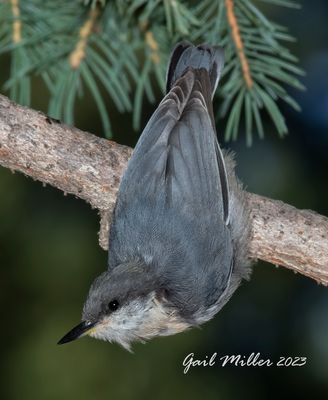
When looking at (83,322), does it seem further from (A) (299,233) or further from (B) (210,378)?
(B) (210,378)

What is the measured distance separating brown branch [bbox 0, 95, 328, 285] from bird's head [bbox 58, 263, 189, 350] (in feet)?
1.34

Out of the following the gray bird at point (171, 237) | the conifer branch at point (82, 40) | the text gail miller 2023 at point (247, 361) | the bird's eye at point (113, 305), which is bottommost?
the text gail miller 2023 at point (247, 361)

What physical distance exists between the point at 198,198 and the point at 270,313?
161 cm

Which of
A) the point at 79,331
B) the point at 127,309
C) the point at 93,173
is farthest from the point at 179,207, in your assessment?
the point at 79,331

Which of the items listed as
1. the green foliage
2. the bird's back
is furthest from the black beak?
the green foliage

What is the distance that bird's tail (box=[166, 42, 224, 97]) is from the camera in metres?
3.44

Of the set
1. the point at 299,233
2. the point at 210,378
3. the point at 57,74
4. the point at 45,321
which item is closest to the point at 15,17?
the point at 57,74

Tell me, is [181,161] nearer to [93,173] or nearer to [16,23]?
[93,173]

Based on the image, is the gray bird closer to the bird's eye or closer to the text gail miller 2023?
the bird's eye

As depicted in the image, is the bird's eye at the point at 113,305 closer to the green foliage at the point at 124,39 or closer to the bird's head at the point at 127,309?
the bird's head at the point at 127,309

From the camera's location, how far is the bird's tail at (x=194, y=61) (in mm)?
3442

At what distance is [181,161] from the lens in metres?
3.47

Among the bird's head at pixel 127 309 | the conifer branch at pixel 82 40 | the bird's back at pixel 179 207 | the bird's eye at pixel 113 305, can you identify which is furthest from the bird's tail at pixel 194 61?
the bird's eye at pixel 113 305

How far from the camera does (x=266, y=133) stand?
4.81m
